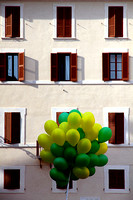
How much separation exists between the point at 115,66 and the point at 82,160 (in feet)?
20.8

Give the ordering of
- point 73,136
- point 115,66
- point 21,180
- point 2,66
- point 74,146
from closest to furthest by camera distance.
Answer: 1. point 73,136
2. point 74,146
3. point 21,180
4. point 2,66
5. point 115,66

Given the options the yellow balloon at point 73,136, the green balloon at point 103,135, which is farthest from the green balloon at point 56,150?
the green balloon at point 103,135

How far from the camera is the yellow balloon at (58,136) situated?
35.3ft

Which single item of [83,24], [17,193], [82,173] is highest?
[83,24]

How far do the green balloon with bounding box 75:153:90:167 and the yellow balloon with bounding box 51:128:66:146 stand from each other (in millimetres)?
734

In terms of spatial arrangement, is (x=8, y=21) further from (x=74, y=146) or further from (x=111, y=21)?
(x=74, y=146)

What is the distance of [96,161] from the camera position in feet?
36.3

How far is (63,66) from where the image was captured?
1571 centimetres

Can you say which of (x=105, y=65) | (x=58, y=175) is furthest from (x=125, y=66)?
(x=58, y=175)

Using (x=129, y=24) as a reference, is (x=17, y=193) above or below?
below

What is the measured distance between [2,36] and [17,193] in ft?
23.7

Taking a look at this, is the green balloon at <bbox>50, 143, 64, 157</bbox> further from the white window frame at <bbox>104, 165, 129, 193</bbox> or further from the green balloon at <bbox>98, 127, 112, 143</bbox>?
the white window frame at <bbox>104, 165, 129, 193</bbox>

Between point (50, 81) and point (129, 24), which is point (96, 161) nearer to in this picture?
point (50, 81)

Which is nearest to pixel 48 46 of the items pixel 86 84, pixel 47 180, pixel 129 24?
pixel 86 84
